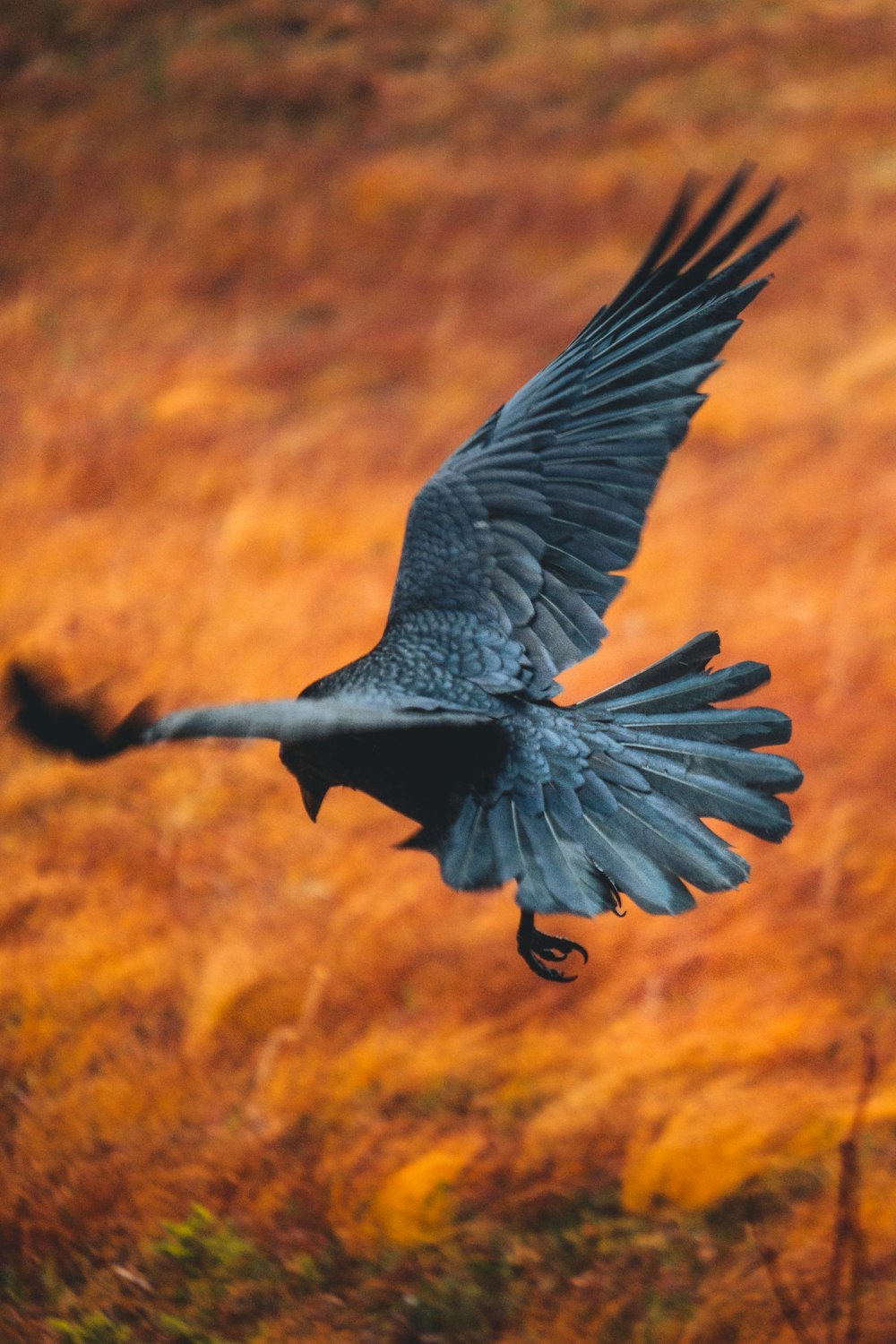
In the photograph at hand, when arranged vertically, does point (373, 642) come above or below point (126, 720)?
above

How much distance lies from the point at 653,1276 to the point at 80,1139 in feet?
7.03

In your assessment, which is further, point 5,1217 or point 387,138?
point 387,138

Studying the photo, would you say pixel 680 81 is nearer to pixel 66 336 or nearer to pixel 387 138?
pixel 387 138

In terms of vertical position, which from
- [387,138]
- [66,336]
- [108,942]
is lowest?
[108,942]

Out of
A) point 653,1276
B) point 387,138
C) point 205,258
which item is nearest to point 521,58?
point 387,138

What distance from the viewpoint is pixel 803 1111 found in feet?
16.9

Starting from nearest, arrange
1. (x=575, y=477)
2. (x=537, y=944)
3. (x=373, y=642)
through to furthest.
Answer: (x=537, y=944) < (x=575, y=477) < (x=373, y=642)

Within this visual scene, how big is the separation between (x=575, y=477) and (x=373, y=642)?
342cm

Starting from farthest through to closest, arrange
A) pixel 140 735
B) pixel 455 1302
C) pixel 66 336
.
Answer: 1. pixel 66 336
2. pixel 455 1302
3. pixel 140 735

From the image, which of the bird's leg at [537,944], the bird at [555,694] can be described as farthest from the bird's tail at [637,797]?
the bird's leg at [537,944]

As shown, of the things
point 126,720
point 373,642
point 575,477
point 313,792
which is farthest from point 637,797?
point 373,642

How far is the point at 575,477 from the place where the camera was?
2787mm

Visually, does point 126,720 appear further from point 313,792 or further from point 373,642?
point 373,642

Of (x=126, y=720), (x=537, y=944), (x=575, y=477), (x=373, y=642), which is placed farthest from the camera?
(x=373, y=642)
